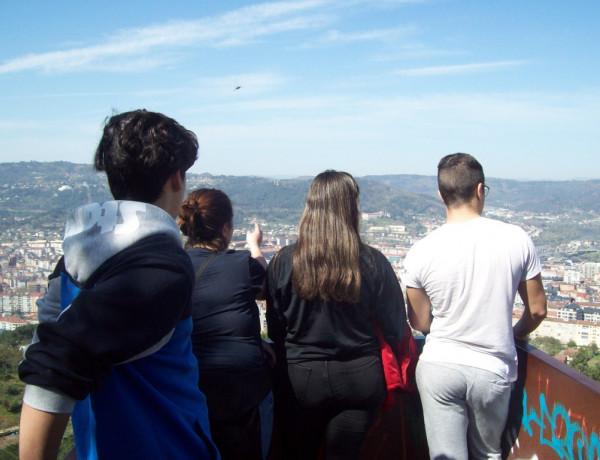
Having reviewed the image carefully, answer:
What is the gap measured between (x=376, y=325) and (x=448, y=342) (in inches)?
14.9

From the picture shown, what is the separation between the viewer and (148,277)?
1041 mm

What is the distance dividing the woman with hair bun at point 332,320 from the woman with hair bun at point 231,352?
16 cm

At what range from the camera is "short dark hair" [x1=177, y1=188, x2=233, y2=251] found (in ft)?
8.51

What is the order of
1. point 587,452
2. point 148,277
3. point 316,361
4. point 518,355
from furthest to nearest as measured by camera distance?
point 518,355
point 316,361
point 587,452
point 148,277

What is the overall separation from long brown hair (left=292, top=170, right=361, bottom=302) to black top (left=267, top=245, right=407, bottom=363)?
60 millimetres

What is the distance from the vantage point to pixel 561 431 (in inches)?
95.9

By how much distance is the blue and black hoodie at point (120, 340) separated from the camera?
100 centimetres

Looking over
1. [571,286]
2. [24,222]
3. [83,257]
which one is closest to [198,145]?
[83,257]

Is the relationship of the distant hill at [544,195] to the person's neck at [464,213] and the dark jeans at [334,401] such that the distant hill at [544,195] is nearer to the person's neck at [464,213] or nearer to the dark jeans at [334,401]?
the person's neck at [464,213]

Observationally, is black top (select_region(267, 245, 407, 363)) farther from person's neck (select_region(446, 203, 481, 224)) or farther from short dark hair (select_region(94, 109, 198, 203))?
short dark hair (select_region(94, 109, 198, 203))

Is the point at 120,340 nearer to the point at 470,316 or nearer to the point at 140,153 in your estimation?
the point at 140,153

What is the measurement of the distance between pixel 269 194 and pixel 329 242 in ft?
59.0

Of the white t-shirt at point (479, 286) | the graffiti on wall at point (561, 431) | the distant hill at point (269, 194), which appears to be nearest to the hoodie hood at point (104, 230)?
the white t-shirt at point (479, 286)

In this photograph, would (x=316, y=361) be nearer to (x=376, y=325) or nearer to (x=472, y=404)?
(x=376, y=325)
